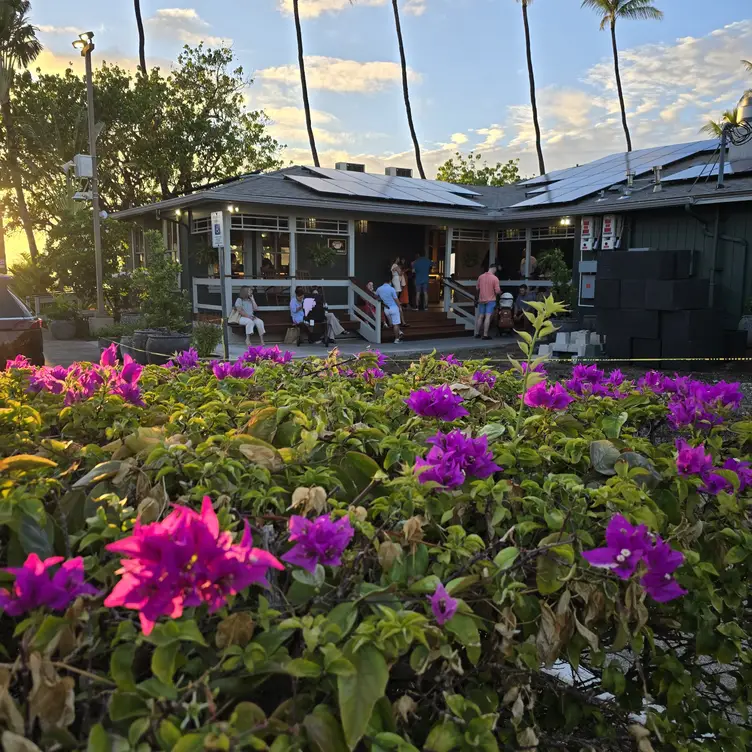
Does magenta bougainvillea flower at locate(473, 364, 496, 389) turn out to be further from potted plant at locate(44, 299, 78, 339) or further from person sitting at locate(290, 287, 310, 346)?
potted plant at locate(44, 299, 78, 339)

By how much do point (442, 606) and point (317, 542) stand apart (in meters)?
0.24

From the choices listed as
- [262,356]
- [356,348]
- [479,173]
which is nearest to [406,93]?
[479,173]

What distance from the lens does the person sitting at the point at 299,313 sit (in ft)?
51.9

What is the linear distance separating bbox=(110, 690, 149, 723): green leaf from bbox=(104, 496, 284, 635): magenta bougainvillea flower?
0.43ft

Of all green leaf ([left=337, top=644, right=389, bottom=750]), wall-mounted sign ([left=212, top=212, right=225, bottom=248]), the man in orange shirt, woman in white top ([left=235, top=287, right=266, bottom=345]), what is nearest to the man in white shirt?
the man in orange shirt

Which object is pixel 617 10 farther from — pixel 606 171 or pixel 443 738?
pixel 443 738

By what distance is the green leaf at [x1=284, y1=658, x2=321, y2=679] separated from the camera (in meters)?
0.99

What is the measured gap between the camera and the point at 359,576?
1.25 metres

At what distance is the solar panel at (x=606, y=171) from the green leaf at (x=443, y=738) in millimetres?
18185

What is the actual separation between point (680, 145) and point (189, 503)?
2400 cm

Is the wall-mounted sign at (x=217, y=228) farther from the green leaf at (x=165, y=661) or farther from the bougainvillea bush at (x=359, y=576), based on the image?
the green leaf at (x=165, y=661)

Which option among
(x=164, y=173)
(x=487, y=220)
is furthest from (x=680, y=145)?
(x=164, y=173)

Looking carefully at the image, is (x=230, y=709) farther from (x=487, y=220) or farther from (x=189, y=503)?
(x=487, y=220)

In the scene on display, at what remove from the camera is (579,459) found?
176 cm
